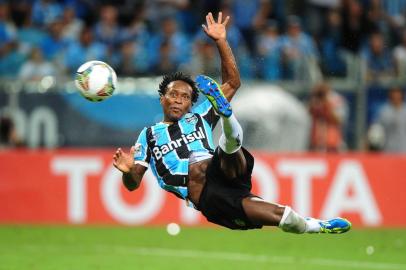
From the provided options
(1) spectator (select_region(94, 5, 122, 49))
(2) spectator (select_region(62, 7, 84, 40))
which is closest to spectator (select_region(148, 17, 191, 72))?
(1) spectator (select_region(94, 5, 122, 49))

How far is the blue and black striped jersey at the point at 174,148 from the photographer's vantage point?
8.94m

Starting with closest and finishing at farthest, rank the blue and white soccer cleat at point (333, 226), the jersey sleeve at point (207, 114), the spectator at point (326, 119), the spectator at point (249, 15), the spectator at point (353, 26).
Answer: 1. the blue and white soccer cleat at point (333, 226)
2. the jersey sleeve at point (207, 114)
3. the spectator at point (326, 119)
4. the spectator at point (249, 15)
5. the spectator at point (353, 26)

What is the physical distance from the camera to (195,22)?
18375 mm

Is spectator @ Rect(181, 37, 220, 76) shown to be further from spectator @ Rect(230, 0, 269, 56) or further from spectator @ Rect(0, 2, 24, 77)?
spectator @ Rect(0, 2, 24, 77)

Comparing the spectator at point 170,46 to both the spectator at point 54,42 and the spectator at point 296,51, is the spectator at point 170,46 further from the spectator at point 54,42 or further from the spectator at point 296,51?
the spectator at point 296,51

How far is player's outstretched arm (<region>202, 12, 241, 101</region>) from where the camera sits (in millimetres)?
9219

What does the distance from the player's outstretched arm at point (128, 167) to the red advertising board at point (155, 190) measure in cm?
627

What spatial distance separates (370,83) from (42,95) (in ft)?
18.9

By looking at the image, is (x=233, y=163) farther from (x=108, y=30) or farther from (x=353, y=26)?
(x=353, y=26)

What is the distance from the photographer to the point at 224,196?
855 cm

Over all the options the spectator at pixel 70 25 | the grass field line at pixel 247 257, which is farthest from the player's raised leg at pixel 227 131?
the spectator at pixel 70 25

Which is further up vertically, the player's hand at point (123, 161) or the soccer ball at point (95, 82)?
the soccer ball at point (95, 82)

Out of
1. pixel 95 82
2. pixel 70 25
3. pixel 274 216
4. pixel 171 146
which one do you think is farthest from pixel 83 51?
pixel 274 216

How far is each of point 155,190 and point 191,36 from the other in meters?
3.90
